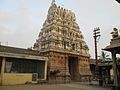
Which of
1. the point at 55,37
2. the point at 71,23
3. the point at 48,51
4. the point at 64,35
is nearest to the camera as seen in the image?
the point at 48,51

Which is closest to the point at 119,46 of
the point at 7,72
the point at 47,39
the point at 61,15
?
the point at 7,72

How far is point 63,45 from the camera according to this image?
37906mm

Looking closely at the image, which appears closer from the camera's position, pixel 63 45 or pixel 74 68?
pixel 63 45

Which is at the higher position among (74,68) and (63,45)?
(63,45)

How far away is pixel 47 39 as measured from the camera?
37031 millimetres

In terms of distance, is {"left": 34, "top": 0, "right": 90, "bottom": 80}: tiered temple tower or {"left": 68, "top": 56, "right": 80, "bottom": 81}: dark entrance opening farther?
{"left": 68, "top": 56, "right": 80, "bottom": 81}: dark entrance opening

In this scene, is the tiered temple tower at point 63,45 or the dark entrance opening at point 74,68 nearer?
the tiered temple tower at point 63,45

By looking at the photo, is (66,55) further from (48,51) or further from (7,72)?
(7,72)

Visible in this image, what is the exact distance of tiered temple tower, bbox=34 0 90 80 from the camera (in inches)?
1372

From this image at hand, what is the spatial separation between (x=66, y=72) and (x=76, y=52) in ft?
19.0

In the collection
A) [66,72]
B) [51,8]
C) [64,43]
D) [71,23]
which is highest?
[51,8]

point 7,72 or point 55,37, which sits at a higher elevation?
point 55,37

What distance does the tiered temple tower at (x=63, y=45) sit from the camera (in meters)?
34.8

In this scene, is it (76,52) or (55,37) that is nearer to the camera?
(55,37)
